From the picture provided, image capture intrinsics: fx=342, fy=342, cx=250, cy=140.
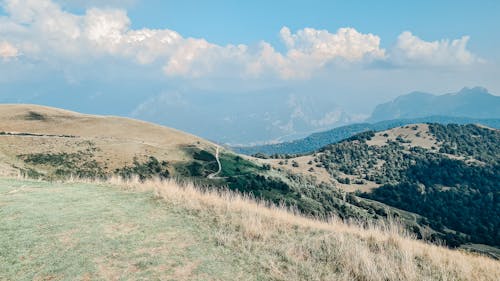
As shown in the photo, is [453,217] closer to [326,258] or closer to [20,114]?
[326,258]

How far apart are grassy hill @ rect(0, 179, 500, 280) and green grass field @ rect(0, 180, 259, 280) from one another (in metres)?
0.03

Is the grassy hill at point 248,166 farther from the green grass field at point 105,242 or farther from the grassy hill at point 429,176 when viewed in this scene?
the green grass field at point 105,242

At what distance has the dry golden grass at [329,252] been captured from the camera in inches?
379

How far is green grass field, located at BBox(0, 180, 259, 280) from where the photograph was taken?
29.7 feet

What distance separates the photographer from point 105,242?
1087 centimetres

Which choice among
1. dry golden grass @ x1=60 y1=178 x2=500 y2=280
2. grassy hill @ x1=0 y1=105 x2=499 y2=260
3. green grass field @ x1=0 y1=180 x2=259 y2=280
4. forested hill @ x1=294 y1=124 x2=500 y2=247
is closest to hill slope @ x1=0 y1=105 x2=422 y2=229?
grassy hill @ x1=0 y1=105 x2=499 y2=260

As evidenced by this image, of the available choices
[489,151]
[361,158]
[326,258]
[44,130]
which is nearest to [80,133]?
[44,130]

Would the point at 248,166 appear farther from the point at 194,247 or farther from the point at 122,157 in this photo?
the point at 194,247

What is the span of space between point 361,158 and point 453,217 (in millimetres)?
63969

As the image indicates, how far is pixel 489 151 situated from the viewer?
607ft

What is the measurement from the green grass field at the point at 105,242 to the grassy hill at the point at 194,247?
0.03 m

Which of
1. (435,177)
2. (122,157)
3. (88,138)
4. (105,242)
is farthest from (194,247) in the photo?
(435,177)

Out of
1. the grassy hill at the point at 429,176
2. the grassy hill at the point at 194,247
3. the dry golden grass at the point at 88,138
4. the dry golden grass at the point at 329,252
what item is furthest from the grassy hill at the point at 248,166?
the grassy hill at the point at 194,247

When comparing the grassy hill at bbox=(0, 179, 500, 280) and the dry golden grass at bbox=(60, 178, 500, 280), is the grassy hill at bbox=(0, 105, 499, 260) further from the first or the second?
the grassy hill at bbox=(0, 179, 500, 280)
